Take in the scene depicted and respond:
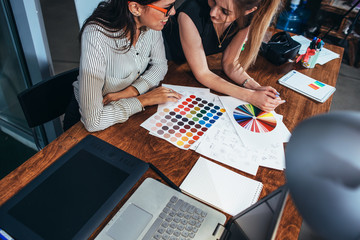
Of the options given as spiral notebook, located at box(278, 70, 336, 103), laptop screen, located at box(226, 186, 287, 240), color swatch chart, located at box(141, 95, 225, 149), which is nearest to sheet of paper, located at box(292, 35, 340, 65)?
spiral notebook, located at box(278, 70, 336, 103)

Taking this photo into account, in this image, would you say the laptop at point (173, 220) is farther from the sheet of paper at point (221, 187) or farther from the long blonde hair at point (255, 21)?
the long blonde hair at point (255, 21)

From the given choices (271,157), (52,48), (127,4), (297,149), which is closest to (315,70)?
(271,157)

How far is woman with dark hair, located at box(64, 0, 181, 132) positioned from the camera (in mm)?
989

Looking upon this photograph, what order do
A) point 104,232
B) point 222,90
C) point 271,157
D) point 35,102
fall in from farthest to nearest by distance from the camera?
point 222,90, point 35,102, point 271,157, point 104,232

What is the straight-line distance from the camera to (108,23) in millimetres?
1052

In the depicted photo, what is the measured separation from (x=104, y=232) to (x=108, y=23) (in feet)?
2.59

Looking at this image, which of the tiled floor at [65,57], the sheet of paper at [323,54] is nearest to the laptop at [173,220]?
the sheet of paper at [323,54]

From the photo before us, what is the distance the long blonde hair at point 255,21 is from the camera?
1.18 metres

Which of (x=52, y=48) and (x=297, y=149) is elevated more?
(x=297, y=149)

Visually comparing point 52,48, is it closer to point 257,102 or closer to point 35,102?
point 35,102

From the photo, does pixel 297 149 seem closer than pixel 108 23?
Yes

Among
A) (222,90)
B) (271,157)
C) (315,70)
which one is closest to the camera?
(271,157)

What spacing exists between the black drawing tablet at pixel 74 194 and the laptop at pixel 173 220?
47mm

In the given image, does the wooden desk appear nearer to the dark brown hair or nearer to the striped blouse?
the striped blouse
